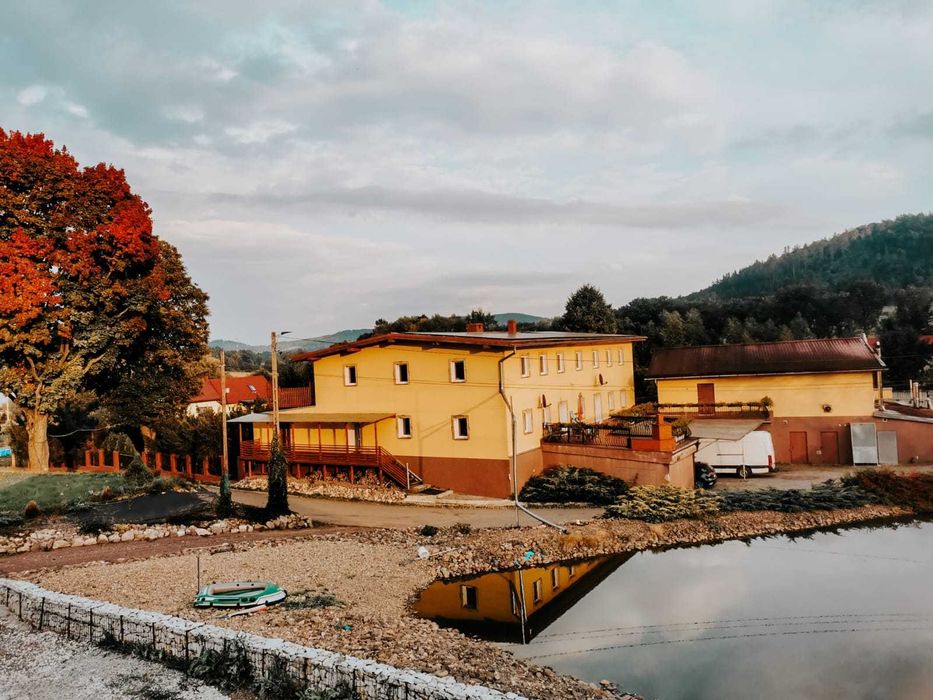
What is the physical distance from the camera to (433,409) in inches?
1163

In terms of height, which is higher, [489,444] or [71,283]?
[71,283]

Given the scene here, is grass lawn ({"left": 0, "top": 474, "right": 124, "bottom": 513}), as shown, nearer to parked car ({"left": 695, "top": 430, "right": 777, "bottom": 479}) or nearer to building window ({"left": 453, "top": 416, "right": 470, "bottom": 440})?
building window ({"left": 453, "top": 416, "right": 470, "bottom": 440})

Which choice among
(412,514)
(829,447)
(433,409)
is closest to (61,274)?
(433,409)

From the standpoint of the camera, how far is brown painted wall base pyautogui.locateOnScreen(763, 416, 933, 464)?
32.4 meters

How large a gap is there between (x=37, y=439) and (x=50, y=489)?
15.6ft

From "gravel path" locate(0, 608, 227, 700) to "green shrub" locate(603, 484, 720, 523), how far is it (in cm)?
1716

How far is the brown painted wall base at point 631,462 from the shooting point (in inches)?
1056

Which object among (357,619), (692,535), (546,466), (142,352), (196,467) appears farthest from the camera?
(196,467)

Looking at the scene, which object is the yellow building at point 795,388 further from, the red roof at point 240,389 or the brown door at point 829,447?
the red roof at point 240,389

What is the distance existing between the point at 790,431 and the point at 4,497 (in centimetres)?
3804

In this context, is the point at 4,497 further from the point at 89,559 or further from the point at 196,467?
the point at 196,467

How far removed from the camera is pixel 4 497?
24.5 metres

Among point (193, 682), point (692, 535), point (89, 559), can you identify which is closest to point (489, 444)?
point (692, 535)

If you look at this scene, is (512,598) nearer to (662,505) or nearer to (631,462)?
(662,505)
